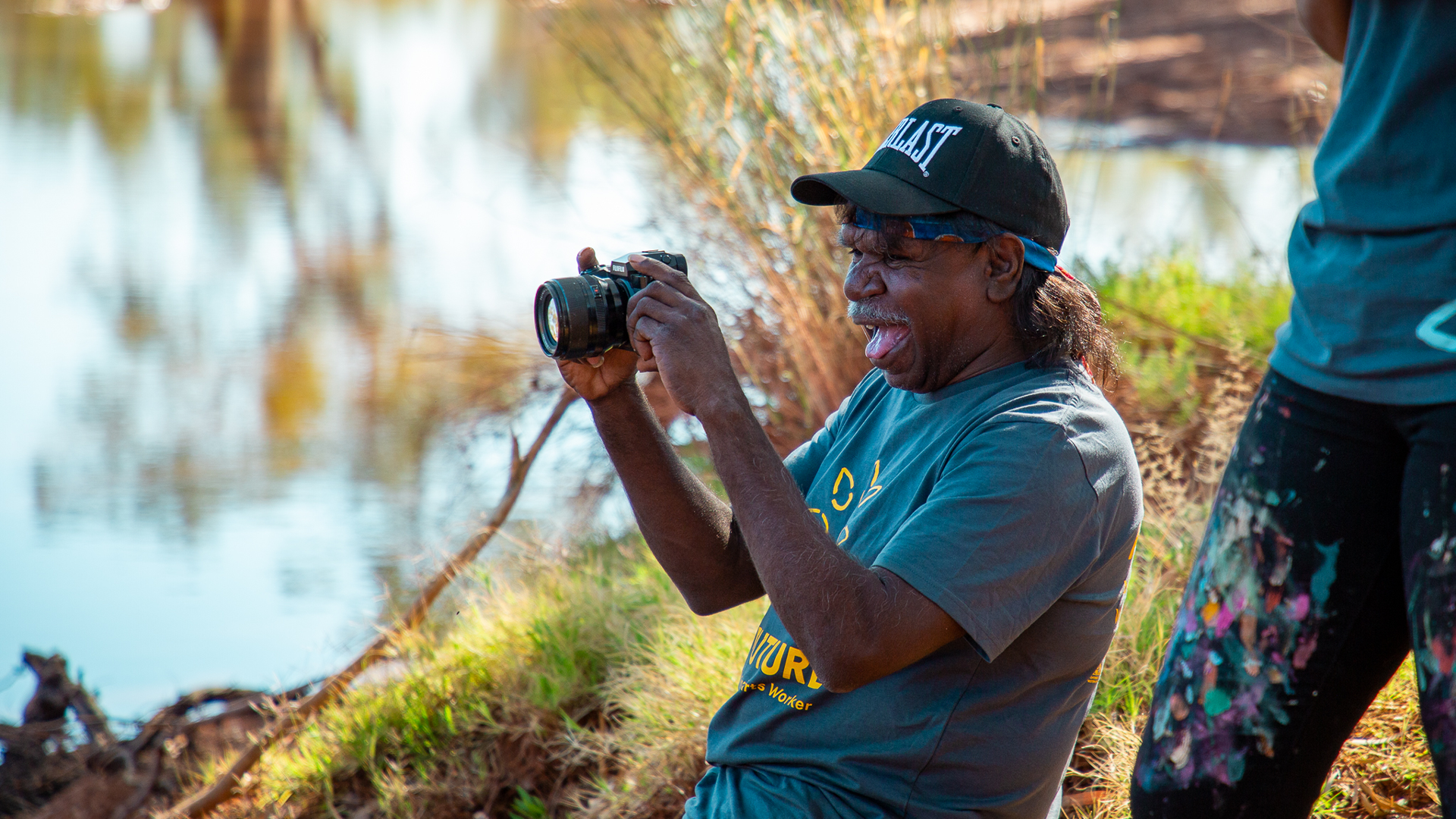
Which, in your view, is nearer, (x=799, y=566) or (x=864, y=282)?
(x=799, y=566)

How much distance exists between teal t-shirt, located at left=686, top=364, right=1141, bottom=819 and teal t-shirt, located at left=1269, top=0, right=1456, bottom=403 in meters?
0.29

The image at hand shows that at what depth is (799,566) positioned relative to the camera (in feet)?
4.76

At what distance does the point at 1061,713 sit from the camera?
1616 millimetres

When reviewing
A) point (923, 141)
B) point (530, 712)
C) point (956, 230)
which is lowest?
point (530, 712)

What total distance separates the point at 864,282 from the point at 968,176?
7.5 inches

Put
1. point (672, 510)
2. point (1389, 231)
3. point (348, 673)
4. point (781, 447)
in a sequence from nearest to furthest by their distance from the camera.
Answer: point (1389, 231)
point (672, 510)
point (348, 673)
point (781, 447)

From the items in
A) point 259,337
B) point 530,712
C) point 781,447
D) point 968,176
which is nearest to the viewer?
point 968,176

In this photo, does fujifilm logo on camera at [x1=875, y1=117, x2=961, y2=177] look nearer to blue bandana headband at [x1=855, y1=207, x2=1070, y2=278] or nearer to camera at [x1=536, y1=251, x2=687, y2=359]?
blue bandana headband at [x1=855, y1=207, x2=1070, y2=278]

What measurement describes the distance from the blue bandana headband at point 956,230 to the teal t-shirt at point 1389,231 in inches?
14.4

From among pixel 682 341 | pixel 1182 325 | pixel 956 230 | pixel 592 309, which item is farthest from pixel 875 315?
pixel 1182 325

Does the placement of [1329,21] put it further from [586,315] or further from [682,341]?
[586,315]

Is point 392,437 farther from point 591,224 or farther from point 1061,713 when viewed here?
point 1061,713

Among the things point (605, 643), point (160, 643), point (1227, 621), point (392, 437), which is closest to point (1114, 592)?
point (1227, 621)

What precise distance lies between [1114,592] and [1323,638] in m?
0.33
